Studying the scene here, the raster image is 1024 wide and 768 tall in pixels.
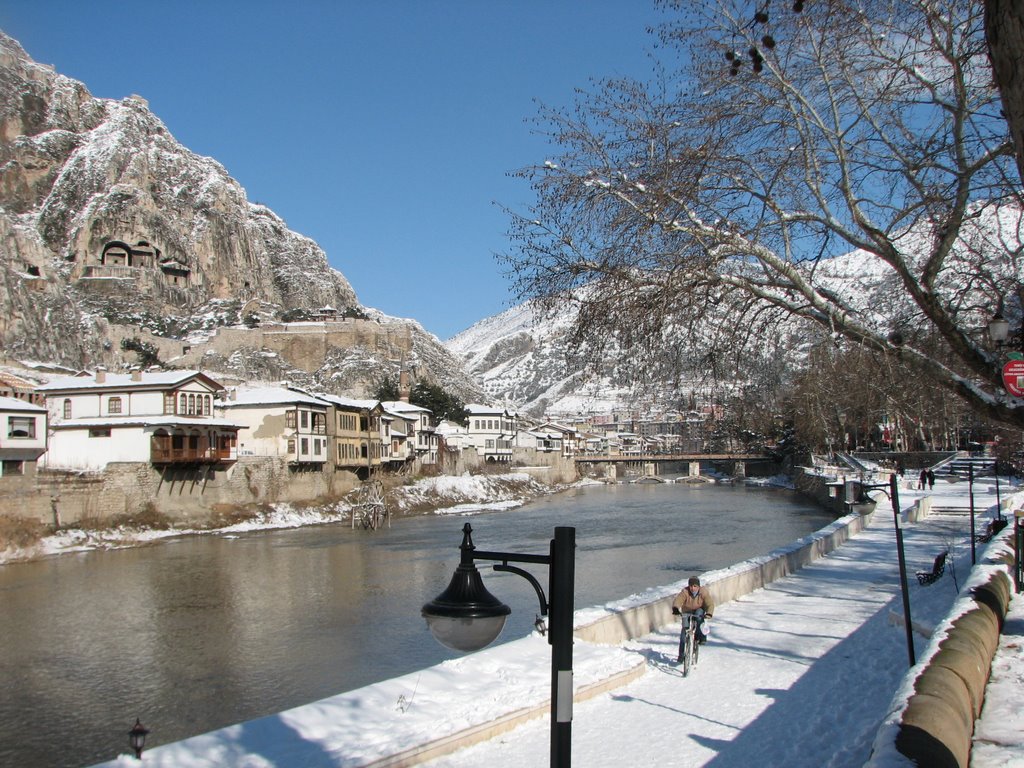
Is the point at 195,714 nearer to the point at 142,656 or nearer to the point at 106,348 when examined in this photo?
the point at 142,656

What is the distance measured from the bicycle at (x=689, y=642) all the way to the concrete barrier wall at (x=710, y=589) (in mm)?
1403

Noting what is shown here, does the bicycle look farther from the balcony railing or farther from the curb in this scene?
the balcony railing

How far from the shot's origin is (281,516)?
5438 centimetres

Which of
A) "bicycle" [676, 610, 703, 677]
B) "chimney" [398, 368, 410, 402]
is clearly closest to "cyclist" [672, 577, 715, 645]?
"bicycle" [676, 610, 703, 677]

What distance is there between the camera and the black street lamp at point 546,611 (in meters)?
3.85

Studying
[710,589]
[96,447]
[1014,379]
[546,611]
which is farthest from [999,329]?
[96,447]

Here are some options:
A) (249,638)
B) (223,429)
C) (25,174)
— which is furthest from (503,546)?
(25,174)

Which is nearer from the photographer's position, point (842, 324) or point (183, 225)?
point (842, 324)

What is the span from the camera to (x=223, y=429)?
54781 mm

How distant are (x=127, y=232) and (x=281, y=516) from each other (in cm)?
8089

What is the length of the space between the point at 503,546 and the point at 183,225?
106 meters

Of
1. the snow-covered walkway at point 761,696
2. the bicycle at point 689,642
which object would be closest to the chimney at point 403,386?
the snow-covered walkway at point 761,696

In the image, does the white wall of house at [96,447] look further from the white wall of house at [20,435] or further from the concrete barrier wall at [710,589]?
the concrete barrier wall at [710,589]

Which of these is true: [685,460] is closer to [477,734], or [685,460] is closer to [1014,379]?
[477,734]
